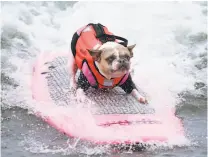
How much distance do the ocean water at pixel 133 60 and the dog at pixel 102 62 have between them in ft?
1.89

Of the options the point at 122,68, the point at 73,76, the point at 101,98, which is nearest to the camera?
the point at 122,68

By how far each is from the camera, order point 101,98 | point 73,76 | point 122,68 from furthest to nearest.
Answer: point 73,76 < point 101,98 < point 122,68

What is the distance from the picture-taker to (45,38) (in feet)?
33.7

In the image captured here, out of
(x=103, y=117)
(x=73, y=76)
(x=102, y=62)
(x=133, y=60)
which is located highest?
(x=102, y=62)

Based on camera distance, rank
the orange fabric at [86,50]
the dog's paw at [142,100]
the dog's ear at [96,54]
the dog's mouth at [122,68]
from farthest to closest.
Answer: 1. the dog's paw at [142,100]
2. the orange fabric at [86,50]
3. the dog's ear at [96,54]
4. the dog's mouth at [122,68]

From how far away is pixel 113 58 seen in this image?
6.73 metres

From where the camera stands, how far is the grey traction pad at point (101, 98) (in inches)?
272

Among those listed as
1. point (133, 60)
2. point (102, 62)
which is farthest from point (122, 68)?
point (133, 60)

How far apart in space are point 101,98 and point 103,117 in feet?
1.28

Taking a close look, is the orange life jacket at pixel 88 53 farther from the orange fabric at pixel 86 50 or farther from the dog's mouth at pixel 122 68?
the dog's mouth at pixel 122 68

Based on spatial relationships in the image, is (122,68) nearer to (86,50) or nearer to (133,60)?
(86,50)

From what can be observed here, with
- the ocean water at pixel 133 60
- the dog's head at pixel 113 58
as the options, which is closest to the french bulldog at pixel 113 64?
the dog's head at pixel 113 58

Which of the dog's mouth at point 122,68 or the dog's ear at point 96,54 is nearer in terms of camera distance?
the dog's mouth at point 122,68

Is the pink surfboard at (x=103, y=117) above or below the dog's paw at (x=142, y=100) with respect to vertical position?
below
